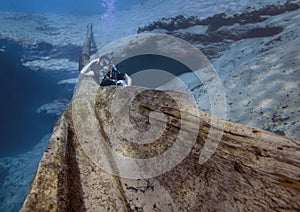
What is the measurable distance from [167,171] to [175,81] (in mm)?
5898

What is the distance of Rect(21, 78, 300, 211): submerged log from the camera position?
1.31 m

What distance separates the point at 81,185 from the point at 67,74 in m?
15.4

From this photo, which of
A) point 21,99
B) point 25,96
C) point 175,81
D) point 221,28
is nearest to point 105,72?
point 175,81

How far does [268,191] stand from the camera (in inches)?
51.0

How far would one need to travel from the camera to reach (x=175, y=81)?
7.38m

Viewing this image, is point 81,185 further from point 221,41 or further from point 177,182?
point 221,41

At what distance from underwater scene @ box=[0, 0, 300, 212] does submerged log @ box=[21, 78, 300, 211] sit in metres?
0.01

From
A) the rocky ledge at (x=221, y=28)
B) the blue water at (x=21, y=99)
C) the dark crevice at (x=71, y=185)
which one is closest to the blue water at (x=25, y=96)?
the blue water at (x=21, y=99)

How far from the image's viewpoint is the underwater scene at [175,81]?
1.67 metres

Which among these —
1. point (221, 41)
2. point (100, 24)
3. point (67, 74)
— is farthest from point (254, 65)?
point (100, 24)

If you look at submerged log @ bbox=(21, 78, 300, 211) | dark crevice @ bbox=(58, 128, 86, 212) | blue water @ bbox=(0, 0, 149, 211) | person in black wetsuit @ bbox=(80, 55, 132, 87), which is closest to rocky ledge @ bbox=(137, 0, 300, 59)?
person in black wetsuit @ bbox=(80, 55, 132, 87)

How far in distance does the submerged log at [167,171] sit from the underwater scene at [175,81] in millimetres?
15

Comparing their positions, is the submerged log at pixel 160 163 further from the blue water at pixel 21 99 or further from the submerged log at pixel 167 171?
the blue water at pixel 21 99

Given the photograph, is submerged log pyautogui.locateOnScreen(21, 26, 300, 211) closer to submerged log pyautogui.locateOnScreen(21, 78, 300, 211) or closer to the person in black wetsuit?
submerged log pyautogui.locateOnScreen(21, 78, 300, 211)
